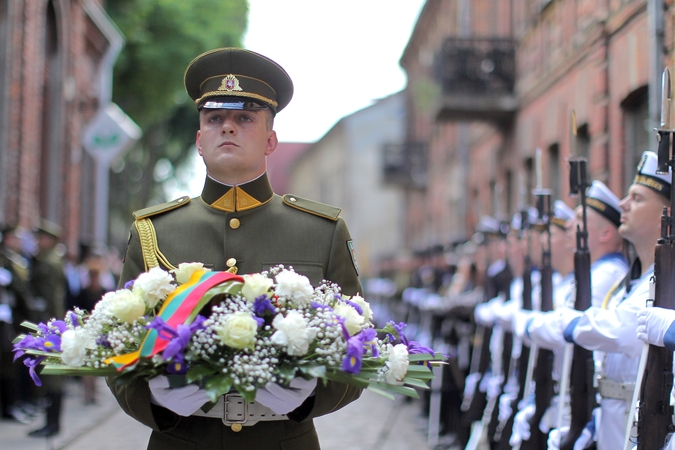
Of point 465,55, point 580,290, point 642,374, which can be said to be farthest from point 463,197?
point 642,374

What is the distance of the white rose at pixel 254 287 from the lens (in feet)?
8.50

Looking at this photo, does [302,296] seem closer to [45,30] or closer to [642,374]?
[642,374]

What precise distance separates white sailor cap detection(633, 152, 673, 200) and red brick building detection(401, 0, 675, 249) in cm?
99

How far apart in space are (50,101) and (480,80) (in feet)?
23.6

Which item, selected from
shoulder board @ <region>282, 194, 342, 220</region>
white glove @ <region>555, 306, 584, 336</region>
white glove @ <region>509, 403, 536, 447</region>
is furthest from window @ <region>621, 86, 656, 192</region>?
shoulder board @ <region>282, 194, 342, 220</region>

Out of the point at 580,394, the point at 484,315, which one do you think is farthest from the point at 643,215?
the point at 484,315

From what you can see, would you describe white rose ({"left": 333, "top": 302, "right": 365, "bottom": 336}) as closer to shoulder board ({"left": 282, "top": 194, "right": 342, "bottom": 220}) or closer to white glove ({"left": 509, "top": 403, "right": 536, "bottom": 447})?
shoulder board ({"left": 282, "top": 194, "right": 342, "bottom": 220})

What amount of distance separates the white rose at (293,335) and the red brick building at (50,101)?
10.1m

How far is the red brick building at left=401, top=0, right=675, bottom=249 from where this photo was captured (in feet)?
31.8

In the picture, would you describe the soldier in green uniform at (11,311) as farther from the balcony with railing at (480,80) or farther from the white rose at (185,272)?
the balcony with railing at (480,80)

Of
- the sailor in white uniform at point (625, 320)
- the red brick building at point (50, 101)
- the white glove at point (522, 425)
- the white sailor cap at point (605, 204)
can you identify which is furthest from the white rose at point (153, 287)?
the red brick building at point (50, 101)

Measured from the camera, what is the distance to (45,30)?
1477 cm

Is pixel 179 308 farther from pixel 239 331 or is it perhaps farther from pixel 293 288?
pixel 293 288

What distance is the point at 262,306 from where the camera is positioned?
2.59 meters
